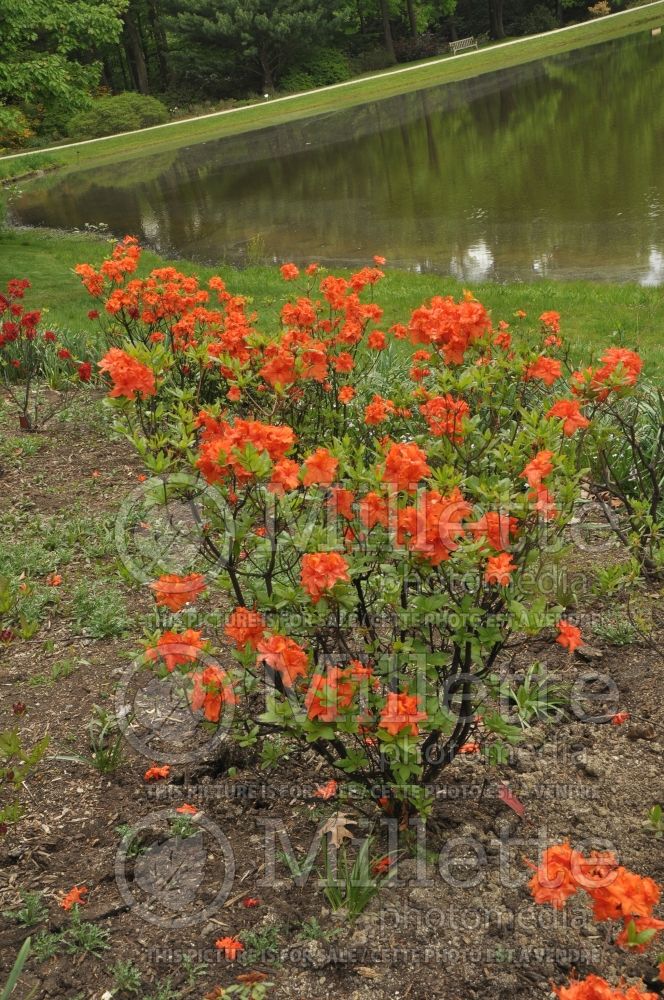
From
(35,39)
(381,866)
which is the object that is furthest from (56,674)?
(35,39)

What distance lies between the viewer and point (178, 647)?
215 centimetres

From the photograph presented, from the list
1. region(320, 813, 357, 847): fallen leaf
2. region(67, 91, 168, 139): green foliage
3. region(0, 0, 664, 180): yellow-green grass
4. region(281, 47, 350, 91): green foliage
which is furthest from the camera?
region(281, 47, 350, 91): green foliage

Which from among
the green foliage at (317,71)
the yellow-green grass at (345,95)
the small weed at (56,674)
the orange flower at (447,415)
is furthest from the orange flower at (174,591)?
the green foliage at (317,71)

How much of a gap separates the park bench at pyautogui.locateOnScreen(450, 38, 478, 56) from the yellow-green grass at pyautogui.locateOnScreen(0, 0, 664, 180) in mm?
4954

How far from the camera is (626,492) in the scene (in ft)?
14.6

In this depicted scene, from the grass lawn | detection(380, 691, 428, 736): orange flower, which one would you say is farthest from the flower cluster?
the grass lawn

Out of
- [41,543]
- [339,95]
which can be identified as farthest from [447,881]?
[339,95]

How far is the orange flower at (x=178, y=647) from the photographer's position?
2.13 metres

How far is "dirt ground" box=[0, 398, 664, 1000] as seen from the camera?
7.28 ft

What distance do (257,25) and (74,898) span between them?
44.4 m

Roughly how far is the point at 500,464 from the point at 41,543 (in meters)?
2.82

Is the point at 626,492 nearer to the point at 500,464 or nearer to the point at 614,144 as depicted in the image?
the point at 500,464

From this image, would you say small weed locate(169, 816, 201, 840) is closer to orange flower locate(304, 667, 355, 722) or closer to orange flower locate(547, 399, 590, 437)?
orange flower locate(304, 667, 355, 722)

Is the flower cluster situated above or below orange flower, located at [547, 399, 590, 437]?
below
